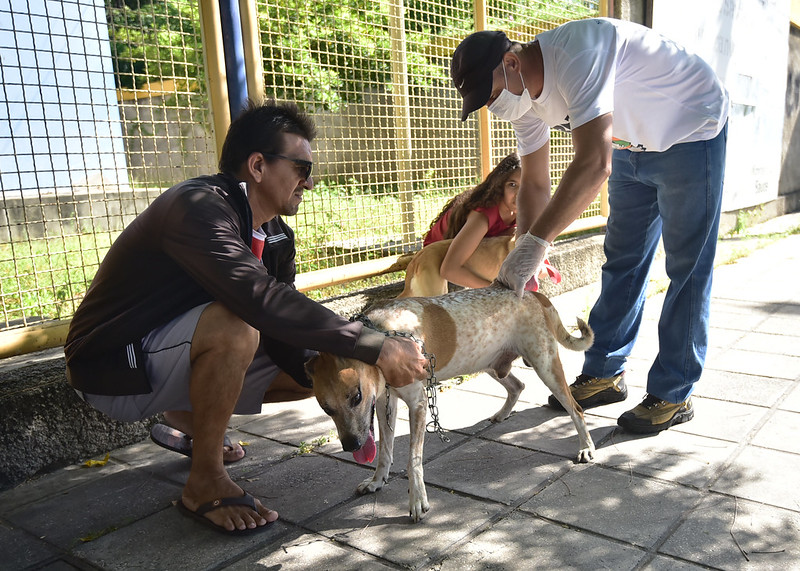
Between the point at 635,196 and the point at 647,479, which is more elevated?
the point at 635,196

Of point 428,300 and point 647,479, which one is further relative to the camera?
point 428,300

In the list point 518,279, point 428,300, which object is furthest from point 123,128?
point 518,279

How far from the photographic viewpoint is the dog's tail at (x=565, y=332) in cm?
350

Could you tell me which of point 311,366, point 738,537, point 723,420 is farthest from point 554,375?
point 311,366

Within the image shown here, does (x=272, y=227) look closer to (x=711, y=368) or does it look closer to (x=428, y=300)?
(x=428, y=300)

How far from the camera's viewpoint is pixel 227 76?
167 inches

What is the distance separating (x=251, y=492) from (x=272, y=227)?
1287 mm

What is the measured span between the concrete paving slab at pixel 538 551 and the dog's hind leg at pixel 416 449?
0.28 meters

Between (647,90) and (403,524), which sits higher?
(647,90)

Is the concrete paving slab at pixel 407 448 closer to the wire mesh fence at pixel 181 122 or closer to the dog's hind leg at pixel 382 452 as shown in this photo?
the dog's hind leg at pixel 382 452

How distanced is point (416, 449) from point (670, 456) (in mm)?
1293

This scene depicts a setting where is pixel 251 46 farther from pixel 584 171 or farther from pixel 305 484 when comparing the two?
pixel 305 484

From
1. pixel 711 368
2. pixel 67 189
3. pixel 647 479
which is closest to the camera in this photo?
pixel 647 479

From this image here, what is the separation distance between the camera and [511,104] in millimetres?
3459
